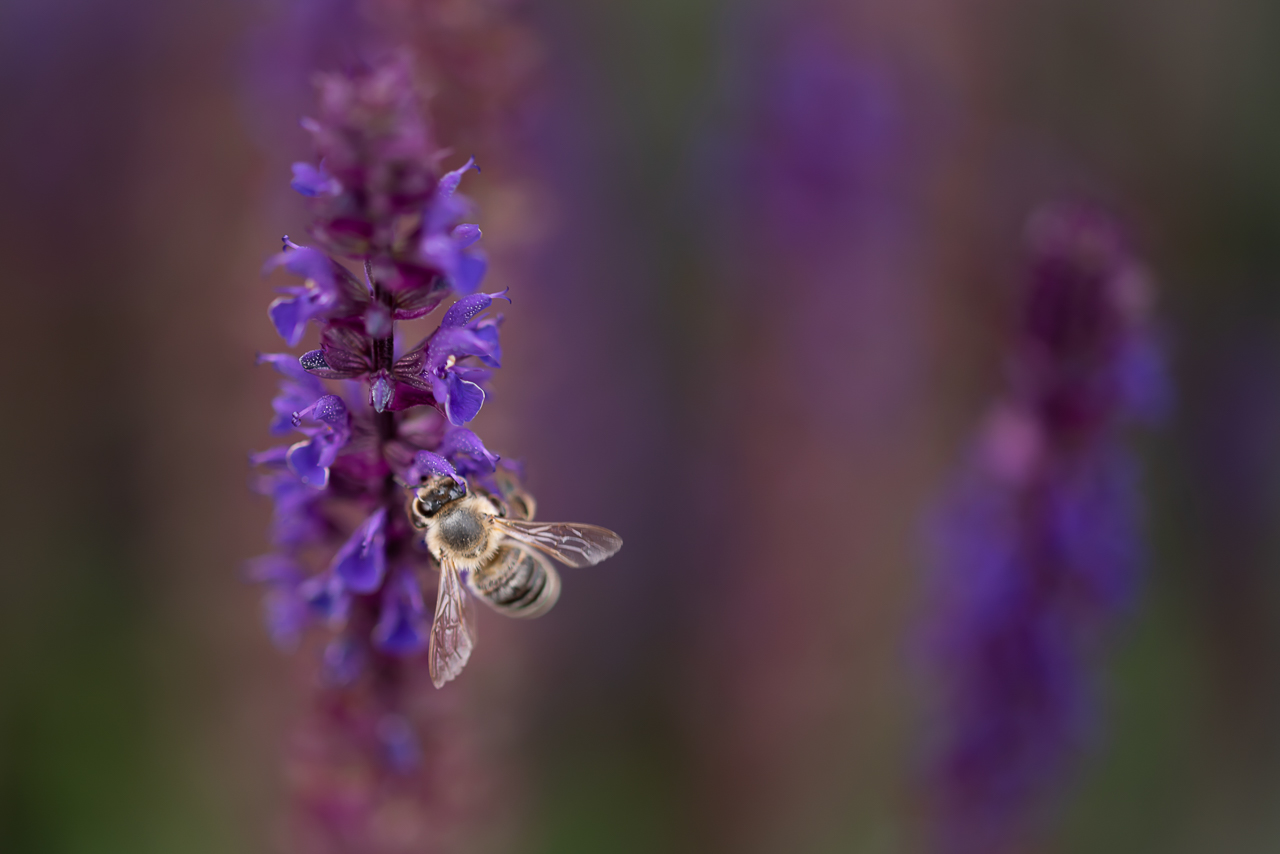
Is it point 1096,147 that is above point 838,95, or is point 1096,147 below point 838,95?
above

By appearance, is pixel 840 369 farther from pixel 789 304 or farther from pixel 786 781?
pixel 786 781

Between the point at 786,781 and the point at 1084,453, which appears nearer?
the point at 1084,453

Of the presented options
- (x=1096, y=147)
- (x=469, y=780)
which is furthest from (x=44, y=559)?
(x=1096, y=147)

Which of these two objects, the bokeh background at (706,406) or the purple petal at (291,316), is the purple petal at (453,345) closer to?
the purple petal at (291,316)

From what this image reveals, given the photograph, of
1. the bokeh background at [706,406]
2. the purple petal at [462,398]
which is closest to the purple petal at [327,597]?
the purple petal at [462,398]

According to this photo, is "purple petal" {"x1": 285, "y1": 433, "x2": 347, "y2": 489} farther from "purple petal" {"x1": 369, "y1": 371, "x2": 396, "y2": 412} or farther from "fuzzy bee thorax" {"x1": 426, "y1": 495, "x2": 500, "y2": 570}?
"fuzzy bee thorax" {"x1": 426, "y1": 495, "x2": 500, "y2": 570}

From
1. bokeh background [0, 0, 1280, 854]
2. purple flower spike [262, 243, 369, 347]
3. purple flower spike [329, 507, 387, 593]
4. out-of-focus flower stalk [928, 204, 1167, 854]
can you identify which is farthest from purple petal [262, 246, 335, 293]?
out-of-focus flower stalk [928, 204, 1167, 854]
